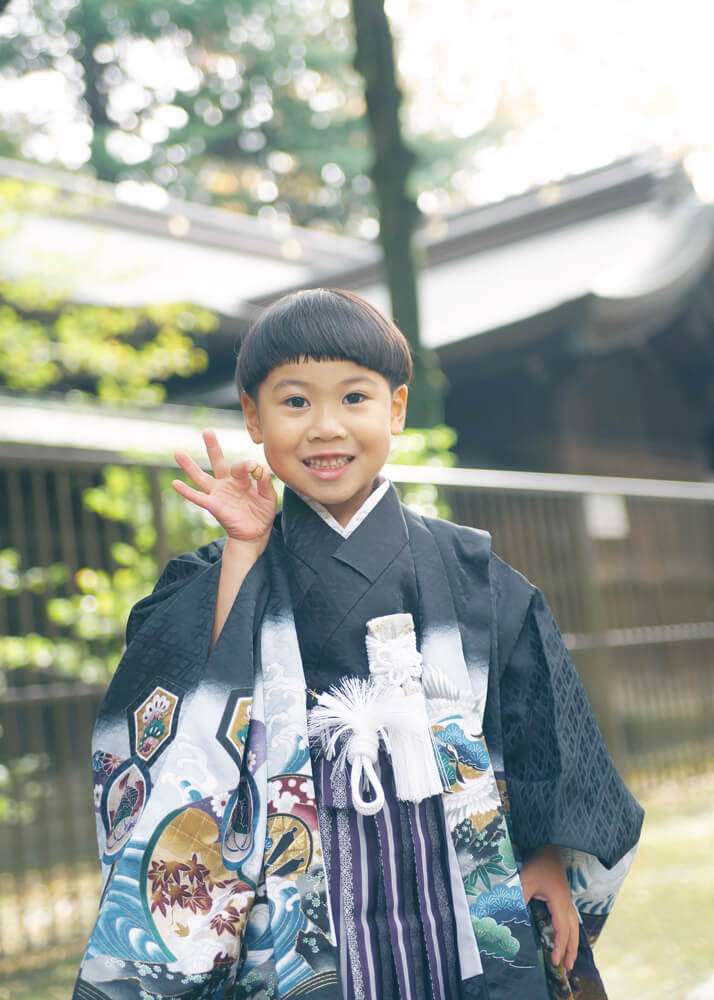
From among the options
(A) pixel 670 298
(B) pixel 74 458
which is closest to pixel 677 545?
(A) pixel 670 298

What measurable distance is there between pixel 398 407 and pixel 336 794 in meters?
0.69

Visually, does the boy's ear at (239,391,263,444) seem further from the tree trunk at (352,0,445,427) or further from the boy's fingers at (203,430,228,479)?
the tree trunk at (352,0,445,427)

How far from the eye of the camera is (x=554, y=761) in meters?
2.12

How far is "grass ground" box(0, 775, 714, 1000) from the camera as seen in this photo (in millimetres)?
3658

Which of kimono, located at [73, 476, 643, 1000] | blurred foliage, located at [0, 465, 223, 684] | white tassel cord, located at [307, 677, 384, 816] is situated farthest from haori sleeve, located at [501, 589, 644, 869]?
blurred foliage, located at [0, 465, 223, 684]

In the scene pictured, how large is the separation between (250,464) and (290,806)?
0.56 meters

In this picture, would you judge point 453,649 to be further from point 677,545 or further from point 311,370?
point 677,545

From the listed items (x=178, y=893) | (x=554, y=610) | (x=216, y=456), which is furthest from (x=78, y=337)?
(x=178, y=893)

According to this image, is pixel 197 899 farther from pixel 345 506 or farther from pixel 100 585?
pixel 100 585

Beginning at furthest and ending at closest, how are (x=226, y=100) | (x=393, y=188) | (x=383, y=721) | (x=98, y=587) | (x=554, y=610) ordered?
1. (x=226, y=100)
2. (x=554, y=610)
3. (x=393, y=188)
4. (x=98, y=587)
5. (x=383, y=721)

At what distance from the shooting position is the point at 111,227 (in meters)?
12.1

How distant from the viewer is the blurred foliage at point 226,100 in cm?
2009

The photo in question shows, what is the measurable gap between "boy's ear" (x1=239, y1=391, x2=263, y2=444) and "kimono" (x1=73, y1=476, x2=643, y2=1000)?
0.15 m

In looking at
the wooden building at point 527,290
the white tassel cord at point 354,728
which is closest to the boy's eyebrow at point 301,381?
the white tassel cord at point 354,728
